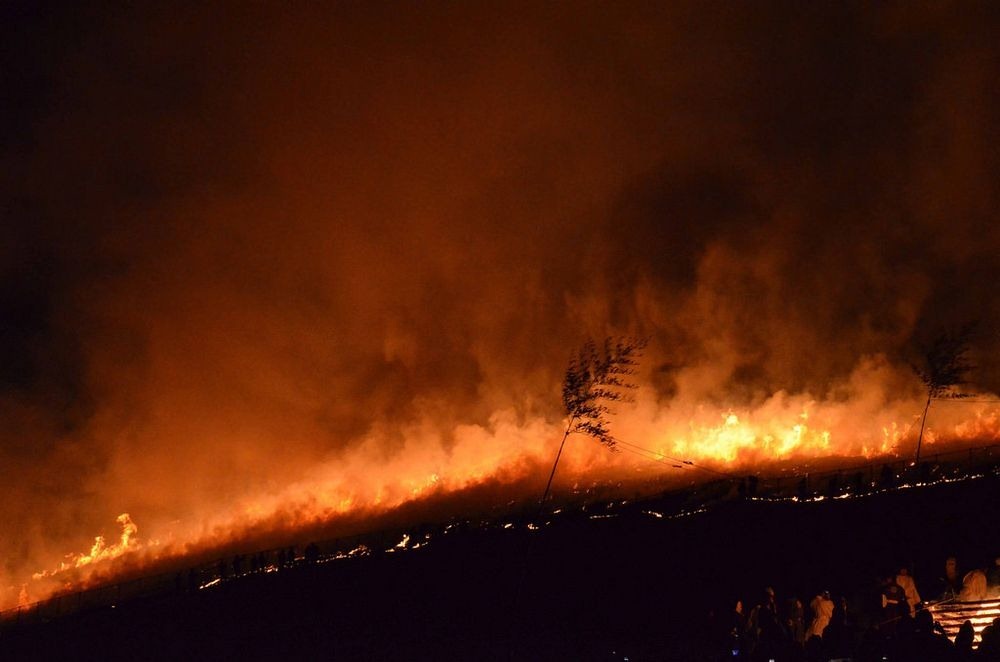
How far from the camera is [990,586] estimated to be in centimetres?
1842

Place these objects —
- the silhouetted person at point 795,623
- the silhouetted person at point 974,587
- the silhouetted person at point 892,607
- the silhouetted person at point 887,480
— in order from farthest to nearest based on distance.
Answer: the silhouetted person at point 887,480
the silhouetted person at point 974,587
the silhouetted person at point 795,623
the silhouetted person at point 892,607

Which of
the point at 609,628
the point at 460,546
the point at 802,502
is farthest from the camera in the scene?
the point at 460,546

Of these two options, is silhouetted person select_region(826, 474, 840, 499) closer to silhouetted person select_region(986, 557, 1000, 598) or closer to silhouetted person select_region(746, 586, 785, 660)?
silhouetted person select_region(986, 557, 1000, 598)

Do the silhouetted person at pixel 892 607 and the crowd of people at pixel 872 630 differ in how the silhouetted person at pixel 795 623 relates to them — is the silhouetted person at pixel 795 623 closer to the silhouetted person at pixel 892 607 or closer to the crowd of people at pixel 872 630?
the crowd of people at pixel 872 630

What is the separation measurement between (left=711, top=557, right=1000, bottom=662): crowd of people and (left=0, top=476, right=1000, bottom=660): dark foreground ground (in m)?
3.46

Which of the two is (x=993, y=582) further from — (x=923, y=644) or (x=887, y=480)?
(x=887, y=480)

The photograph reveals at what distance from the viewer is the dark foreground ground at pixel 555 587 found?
28484 mm

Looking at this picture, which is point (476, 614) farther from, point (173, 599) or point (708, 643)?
point (173, 599)

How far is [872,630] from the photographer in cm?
1382

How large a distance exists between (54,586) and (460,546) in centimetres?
4173

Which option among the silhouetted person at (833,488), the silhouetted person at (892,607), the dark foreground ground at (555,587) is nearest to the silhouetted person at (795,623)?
the silhouetted person at (892,607)

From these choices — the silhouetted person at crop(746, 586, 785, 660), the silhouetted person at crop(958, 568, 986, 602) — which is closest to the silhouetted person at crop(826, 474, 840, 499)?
the silhouetted person at crop(958, 568, 986, 602)

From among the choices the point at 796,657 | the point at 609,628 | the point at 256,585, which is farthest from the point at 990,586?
the point at 256,585

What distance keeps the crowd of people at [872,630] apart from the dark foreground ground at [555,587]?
346cm
